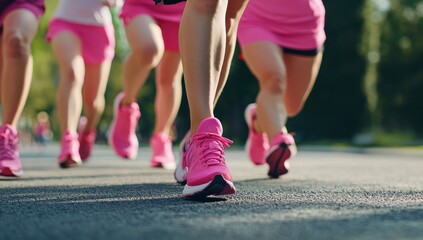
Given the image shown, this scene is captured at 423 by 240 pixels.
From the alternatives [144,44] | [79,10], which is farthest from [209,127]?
[79,10]

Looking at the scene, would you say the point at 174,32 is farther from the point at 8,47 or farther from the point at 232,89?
the point at 232,89

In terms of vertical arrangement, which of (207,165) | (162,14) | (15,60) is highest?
(162,14)

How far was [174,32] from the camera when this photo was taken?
5.47m

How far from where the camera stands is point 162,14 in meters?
5.29

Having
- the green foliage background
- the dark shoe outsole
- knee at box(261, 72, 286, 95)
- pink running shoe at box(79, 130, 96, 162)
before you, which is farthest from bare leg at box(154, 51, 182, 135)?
the green foliage background

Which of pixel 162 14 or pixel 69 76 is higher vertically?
pixel 162 14

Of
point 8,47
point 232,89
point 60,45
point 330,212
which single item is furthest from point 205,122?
point 232,89

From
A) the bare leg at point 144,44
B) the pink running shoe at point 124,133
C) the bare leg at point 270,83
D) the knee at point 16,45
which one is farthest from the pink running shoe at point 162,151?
the knee at point 16,45

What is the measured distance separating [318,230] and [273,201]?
73cm

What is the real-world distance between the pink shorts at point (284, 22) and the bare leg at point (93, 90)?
190 cm

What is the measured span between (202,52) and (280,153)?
1.42 metres

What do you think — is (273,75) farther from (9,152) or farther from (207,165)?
(207,165)

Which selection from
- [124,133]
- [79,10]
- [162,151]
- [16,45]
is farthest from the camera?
[79,10]

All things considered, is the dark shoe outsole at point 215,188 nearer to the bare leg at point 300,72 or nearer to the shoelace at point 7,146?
the shoelace at point 7,146
